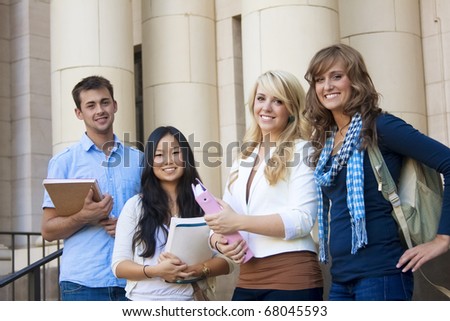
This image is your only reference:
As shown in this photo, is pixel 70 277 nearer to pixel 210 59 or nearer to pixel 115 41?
pixel 115 41

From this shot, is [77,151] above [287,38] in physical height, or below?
below

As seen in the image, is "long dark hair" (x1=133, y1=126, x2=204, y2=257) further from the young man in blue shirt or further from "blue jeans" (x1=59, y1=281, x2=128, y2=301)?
"blue jeans" (x1=59, y1=281, x2=128, y2=301)

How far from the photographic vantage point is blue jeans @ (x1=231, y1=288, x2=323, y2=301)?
A: 4.31 m

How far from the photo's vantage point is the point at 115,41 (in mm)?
9680

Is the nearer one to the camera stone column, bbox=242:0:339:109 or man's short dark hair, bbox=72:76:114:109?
man's short dark hair, bbox=72:76:114:109

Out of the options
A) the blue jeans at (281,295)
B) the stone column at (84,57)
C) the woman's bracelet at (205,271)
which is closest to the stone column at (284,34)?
the stone column at (84,57)

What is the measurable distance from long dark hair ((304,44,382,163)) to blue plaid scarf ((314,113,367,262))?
0.16ft

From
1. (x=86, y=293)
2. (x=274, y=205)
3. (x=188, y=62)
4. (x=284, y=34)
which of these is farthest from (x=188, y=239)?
(x=188, y=62)

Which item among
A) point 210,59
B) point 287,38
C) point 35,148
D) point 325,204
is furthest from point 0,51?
point 325,204

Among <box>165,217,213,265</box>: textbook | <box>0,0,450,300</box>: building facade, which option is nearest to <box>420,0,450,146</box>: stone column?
<box>0,0,450,300</box>: building facade

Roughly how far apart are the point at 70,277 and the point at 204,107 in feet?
19.3

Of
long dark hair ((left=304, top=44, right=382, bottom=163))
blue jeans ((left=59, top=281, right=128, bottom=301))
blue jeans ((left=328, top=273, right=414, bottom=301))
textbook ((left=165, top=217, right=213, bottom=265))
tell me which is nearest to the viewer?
blue jeans ((left=328, top=273, right=414, bottom=301))

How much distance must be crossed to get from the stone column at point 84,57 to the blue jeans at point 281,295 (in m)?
5.30

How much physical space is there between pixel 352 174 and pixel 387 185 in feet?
0.61
